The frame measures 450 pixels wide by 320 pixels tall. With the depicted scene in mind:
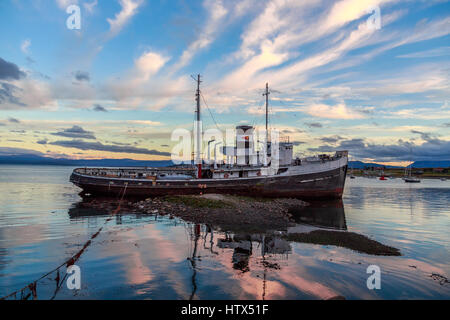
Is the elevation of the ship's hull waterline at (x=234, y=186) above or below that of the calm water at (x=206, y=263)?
above

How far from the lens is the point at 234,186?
37344mm

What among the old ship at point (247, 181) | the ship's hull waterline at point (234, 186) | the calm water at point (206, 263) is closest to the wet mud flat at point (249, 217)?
Answer: the calm water at point (206, 263)

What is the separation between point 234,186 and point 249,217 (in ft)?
47.4

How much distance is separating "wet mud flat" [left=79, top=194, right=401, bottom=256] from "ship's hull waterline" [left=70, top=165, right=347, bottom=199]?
3009 millimetres

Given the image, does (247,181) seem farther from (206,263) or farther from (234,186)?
(206,263)

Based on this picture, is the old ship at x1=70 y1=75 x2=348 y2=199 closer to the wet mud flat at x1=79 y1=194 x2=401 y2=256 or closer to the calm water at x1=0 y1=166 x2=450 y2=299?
the wet mud flat at x1=79 y1=194 x2=401 y2=256

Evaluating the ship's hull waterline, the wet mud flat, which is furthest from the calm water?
the ship's hull waterline

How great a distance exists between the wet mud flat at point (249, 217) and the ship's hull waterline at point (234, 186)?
3009mm

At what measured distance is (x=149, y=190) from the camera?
36.8m

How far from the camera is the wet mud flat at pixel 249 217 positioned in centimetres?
1672

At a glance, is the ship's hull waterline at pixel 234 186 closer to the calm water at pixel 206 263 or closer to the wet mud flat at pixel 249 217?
the wet mud flat at pixel 249 217

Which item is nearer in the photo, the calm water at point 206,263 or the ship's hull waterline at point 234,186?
the calm water at point 206,263
